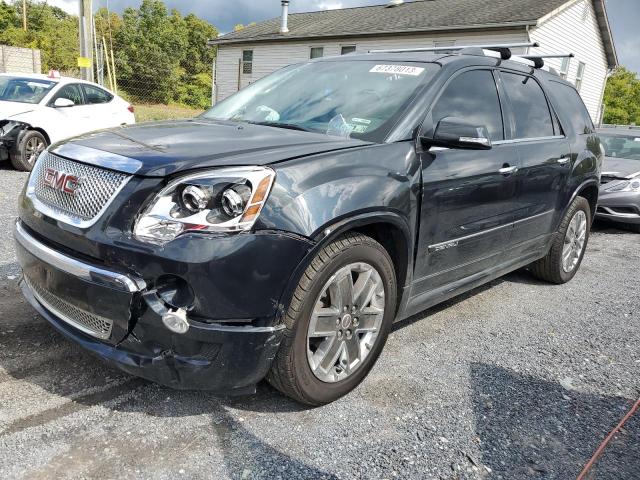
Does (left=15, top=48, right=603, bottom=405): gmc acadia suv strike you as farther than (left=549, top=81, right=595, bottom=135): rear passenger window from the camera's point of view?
No

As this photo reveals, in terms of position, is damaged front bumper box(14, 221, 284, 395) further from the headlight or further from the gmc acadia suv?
the headlight

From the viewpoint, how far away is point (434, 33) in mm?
17844

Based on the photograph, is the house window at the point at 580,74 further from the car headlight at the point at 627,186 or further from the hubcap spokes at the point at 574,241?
the hubcap spokes at the point at 574,241

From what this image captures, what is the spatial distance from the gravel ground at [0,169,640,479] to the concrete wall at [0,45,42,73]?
18497mm

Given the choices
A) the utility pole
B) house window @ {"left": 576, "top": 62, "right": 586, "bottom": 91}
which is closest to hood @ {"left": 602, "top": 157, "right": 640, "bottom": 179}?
the utility pole

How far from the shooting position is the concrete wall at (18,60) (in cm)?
1862

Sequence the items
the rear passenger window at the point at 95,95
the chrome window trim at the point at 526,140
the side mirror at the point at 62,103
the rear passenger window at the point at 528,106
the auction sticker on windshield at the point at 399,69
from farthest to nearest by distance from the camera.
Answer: the rear passenger window at the point at 95,95, the side mirror at the point at 62,103, the rear passenger window at the point at 528,106, the chrome window trim at the point at 526,140, the auction sticker on windshield at the point at 399,69

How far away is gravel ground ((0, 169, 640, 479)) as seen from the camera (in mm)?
2244

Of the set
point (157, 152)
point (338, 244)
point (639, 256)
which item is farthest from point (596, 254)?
point (157, 152)

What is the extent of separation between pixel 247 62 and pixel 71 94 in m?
16.9

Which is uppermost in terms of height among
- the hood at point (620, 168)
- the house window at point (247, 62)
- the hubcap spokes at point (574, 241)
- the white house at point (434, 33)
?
the white house at point (434, 33)

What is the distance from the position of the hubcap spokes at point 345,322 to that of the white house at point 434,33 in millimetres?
13960

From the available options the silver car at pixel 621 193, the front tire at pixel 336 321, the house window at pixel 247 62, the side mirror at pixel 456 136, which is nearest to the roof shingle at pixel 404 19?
the house window at pixel 247 62

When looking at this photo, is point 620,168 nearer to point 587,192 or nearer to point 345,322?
point 587,192
